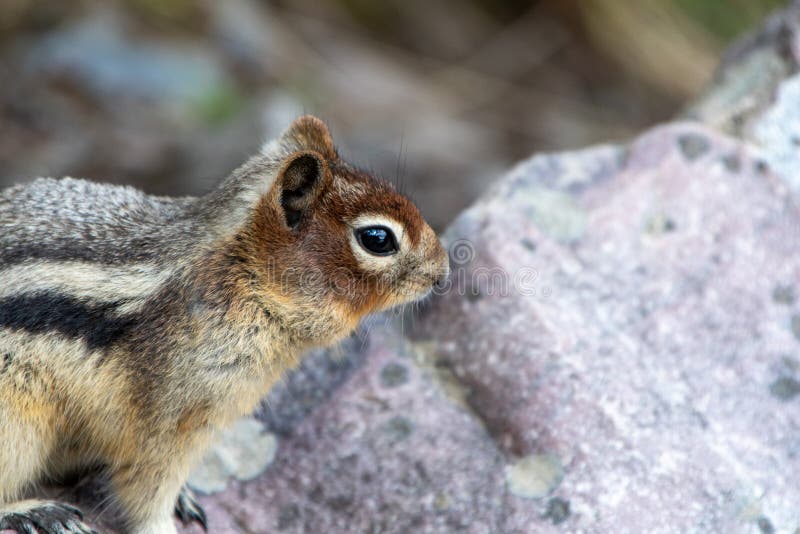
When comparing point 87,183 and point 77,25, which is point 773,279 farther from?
point 77,25

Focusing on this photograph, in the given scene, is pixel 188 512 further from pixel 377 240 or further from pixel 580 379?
pixel 580 379

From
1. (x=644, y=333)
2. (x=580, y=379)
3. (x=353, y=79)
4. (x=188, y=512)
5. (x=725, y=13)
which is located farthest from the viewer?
(x=353, y=79)

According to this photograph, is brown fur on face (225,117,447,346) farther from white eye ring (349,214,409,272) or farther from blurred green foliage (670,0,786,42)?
blurred green foliage (670,0,786,42)

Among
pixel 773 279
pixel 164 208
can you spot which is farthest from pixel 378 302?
pixel 773 279

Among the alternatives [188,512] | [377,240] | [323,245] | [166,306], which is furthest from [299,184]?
[188,512]

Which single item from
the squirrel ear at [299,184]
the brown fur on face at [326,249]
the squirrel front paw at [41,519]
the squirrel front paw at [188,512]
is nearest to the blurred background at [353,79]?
the brown fur on face at [326,249]

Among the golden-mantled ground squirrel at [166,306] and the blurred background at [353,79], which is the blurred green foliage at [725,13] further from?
the golden-mantled ground squirrel at [166,306]
